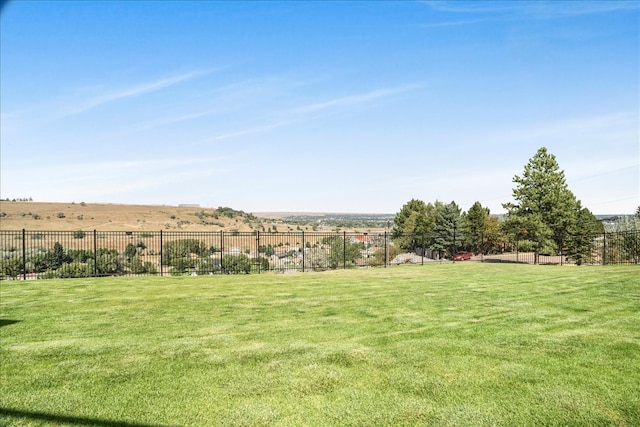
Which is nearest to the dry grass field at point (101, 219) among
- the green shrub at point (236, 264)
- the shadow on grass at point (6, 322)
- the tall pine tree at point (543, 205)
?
the green shrub at point (236, 264)

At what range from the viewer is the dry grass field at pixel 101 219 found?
183ft

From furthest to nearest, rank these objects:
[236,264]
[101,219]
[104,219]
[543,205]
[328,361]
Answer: [104,219]
[101,219]
[543,205]
[236,264]
[328,361]

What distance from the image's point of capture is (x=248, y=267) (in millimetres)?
23062

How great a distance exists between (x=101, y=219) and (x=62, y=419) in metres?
70.2

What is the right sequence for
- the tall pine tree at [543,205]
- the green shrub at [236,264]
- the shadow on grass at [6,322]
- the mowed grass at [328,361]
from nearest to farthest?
the mowed grass at [328,361] → the shadow on grass at [6,322] → the green shrub at [236,264] → the tall pine tree at [543,205]

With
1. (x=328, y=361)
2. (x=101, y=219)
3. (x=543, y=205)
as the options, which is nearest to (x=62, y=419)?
(x=328, y=361)

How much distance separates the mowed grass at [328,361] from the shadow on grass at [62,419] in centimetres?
2

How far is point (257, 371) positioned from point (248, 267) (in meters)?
17.9

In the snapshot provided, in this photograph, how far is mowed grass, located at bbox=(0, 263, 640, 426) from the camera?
169 inches

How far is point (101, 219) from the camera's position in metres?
67.0

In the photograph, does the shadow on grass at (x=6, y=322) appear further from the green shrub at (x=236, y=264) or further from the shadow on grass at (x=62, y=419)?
the green shrub at (x=236, y=264)

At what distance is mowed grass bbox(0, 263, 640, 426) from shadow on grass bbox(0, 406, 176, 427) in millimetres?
18

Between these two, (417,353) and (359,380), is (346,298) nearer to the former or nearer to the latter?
(417,353)

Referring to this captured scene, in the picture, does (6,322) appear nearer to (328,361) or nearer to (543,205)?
(328,361)
